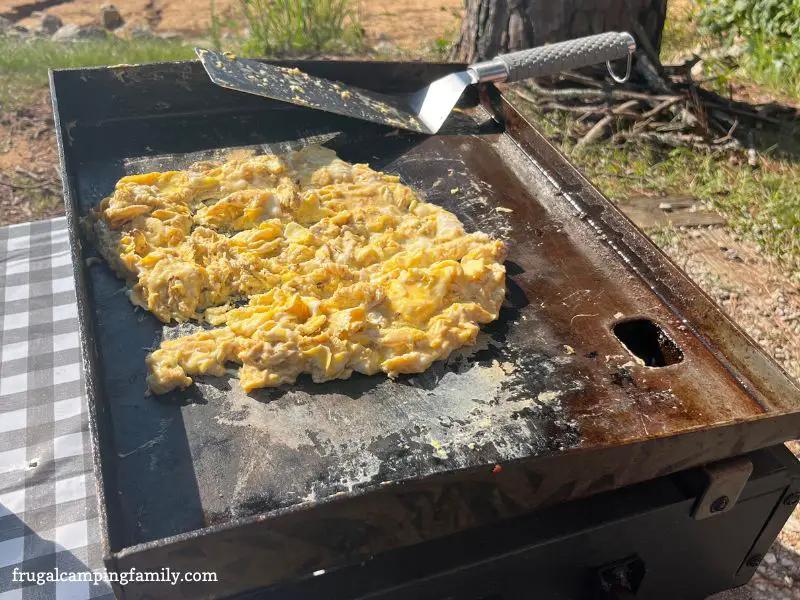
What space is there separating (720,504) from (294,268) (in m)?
1.71

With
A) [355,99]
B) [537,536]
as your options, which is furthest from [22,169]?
[537,536]

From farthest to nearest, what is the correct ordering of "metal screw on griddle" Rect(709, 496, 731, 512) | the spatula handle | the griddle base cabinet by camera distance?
the spatula handle < "metal screw on griddle" Rect(709, 496, 731, 512) < the griddle base cabinet

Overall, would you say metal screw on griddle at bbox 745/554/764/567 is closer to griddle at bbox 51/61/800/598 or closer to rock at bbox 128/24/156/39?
griddle at bbox 51/61/800/598

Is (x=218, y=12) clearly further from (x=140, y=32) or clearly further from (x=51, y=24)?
(x=51, y=24)

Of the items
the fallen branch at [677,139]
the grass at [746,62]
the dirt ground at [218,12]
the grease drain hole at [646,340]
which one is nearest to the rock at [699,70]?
the grass at [746,62]

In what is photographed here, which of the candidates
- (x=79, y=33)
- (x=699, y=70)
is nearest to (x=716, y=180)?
(x=699, y=70)

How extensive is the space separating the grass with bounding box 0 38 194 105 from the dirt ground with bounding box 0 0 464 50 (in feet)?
4.68

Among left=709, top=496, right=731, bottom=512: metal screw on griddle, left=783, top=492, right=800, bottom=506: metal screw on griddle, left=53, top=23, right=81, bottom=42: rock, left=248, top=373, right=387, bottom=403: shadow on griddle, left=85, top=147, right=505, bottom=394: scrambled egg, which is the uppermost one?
left=85, top=147, right=505, bottom=394: scrambled egg

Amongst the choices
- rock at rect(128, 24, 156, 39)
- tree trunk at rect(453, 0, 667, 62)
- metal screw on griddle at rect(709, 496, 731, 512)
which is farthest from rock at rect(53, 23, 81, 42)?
metal screw on griddle at rect(709, 496, 731, 512)

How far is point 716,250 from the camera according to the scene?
4516mm

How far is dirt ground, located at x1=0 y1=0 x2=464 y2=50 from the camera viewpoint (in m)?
8.37

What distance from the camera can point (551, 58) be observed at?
3518 mm

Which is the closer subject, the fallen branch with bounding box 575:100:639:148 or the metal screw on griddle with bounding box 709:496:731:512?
the metal screw on griddle with bounding box 709:496:731:512

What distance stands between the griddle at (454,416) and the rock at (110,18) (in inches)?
237
